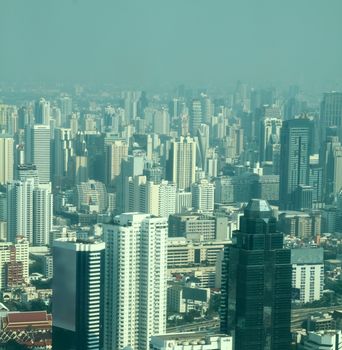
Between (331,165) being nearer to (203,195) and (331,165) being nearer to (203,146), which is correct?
(203,195)

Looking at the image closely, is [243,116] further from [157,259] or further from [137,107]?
[157,259]

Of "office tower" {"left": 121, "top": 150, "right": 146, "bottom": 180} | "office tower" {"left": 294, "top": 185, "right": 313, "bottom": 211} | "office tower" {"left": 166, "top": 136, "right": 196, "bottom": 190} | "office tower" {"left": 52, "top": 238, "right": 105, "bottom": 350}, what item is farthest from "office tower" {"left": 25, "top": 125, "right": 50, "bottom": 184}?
"office tower" {"left": 52, "top": 238, "right": 105, "bottom": 350}

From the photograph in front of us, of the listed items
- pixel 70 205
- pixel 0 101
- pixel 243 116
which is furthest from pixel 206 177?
pixel 0 101

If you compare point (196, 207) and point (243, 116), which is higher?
point (243, 116)

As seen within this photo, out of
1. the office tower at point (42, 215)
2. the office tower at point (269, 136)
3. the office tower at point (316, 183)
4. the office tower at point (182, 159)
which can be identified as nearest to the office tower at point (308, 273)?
the office tower at point (316, 183)

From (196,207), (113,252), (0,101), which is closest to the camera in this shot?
(113,252)

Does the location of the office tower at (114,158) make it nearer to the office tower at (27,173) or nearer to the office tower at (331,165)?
the office tower at (27,173)
